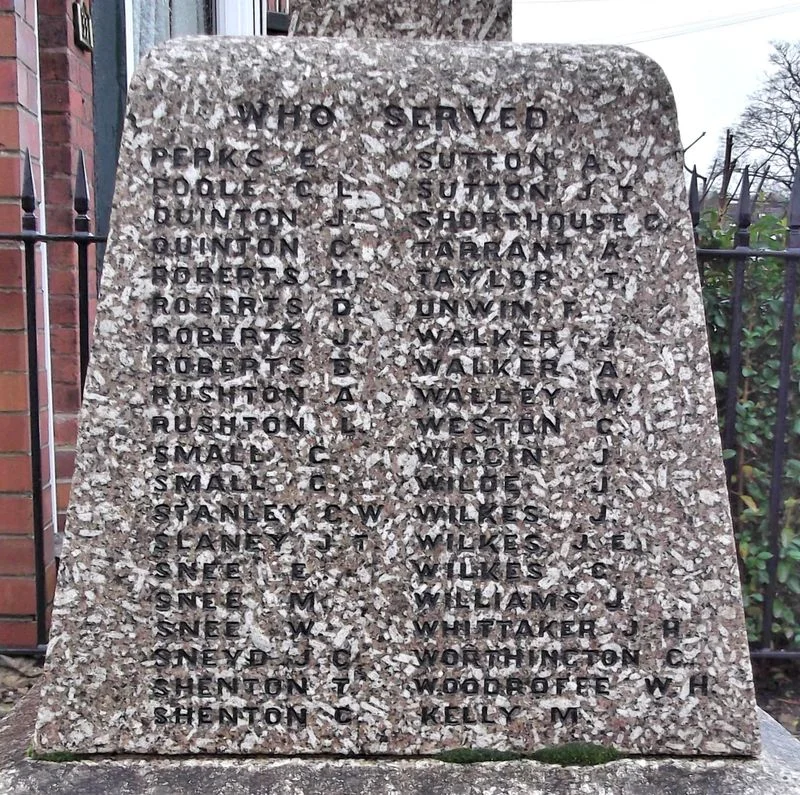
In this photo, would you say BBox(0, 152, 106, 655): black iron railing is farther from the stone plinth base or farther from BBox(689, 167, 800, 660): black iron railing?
BBox(689, 167, 800, 660): black iron railing

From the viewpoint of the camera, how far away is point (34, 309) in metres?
2.76

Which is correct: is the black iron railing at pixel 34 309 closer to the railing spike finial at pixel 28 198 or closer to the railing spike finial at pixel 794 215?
the railing spike finial at pixel 28 198

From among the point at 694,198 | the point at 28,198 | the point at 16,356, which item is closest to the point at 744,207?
the point at 694,198

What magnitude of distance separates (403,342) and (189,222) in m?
0.52

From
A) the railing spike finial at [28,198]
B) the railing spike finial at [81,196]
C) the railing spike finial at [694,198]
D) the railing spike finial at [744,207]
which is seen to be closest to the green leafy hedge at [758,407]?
the railing spike finial at [744,207]

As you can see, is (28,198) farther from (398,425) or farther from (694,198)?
(694,198)

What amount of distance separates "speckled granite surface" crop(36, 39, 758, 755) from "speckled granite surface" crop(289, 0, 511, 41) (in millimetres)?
202

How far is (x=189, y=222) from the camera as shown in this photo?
5.68ft

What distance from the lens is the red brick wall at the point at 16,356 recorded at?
2.81 m

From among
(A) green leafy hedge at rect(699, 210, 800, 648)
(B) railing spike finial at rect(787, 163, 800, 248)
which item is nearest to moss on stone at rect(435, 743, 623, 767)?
(A) green leafy hedge at rect(699, 210, 800, 648)

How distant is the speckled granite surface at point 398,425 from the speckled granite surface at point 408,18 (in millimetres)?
202

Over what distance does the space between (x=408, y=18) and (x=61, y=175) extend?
1.96 meters

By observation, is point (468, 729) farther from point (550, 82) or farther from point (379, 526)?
point (550, 82)

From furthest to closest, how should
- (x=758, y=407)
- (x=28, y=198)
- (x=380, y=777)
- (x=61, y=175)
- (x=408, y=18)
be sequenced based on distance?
(x=61, y=175) → (x=758, y=407) → (x=28, y=198) → (x=408, y=18) → (x=380, y=777)
